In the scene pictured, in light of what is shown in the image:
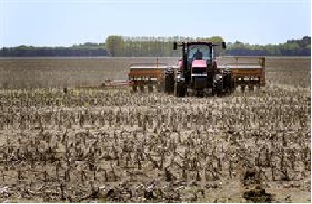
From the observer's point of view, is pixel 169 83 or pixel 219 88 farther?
pixel 169 83

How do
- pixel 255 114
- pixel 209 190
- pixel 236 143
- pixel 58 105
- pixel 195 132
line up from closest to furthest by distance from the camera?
1. pixel 209 190
2. pixel 236 143
3. pixel 195 132
4. pixel 255 114
5. pixel 58 105

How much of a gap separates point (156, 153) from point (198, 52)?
13825 millimetres

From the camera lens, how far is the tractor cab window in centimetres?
2447

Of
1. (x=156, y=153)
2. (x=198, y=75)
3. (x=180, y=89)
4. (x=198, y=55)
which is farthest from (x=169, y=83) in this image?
(x=156, y=153)

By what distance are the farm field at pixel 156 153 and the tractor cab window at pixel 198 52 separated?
5.43m

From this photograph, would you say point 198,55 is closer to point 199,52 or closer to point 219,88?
point 199,52

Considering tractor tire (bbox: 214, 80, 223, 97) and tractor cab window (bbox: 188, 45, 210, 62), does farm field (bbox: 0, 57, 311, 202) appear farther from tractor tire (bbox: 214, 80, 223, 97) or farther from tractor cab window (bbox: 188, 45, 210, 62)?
tractor cab window (bbox: 188, 45, 210, 62)

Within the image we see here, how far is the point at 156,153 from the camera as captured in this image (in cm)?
1116

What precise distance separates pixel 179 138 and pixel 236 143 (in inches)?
48.9

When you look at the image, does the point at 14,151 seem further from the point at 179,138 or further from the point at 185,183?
the point at 185,183

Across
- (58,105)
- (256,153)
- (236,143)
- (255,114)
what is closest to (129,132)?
(236,143)

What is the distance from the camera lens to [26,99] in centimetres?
2291

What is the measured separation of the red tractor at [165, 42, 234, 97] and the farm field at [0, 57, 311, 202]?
13.7 feet

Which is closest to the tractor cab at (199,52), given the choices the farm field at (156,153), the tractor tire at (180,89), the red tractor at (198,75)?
the red tractor at (198,75)
